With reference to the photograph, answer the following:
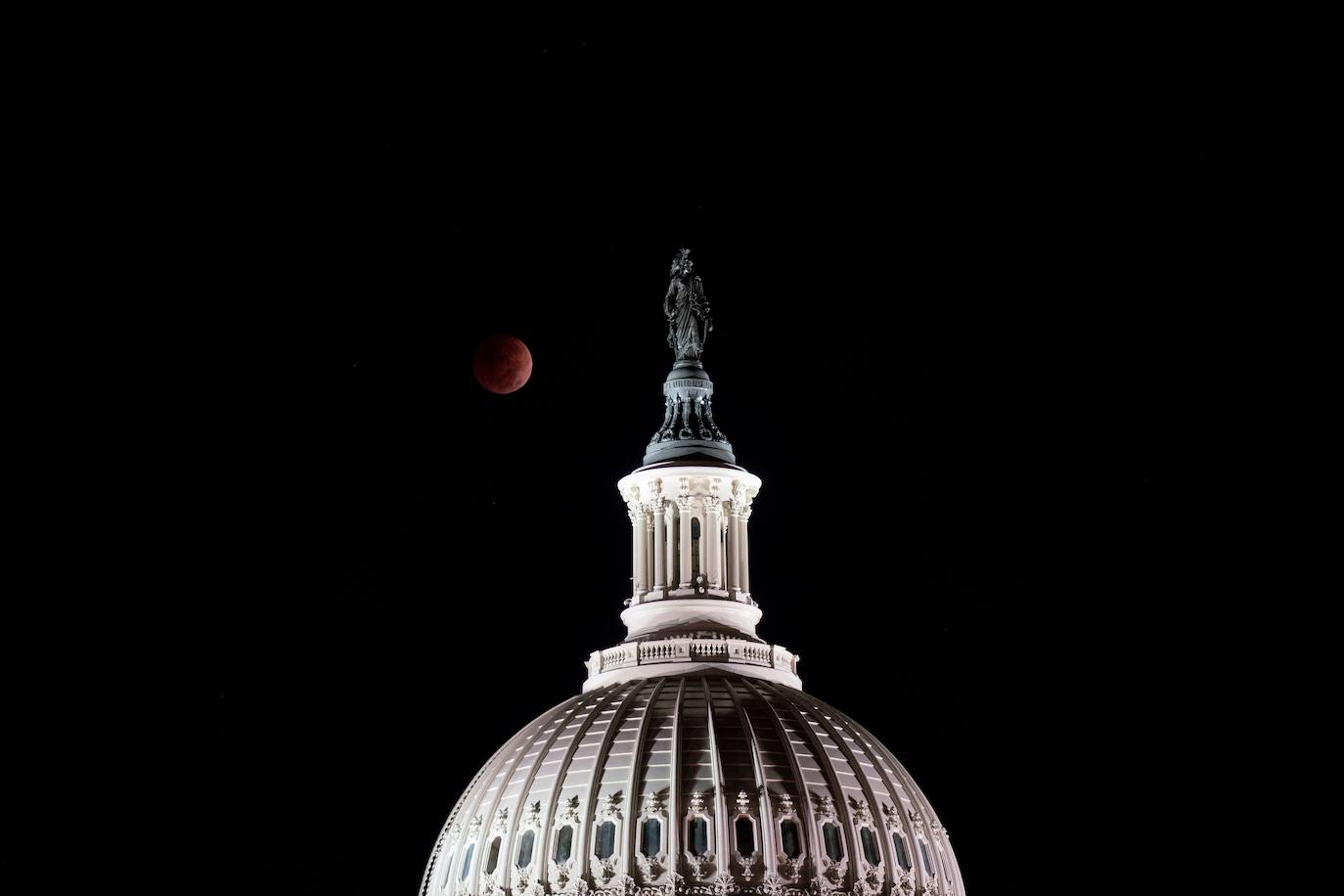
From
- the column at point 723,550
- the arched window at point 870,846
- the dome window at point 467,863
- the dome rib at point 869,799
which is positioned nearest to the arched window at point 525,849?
the dome window at point 467,863

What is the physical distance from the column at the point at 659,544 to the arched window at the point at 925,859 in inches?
472

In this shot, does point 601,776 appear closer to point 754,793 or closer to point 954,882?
point 754,793

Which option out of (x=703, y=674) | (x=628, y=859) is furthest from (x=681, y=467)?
(x=628, y=859)

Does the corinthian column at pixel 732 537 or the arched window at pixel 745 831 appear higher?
the corinthian column at pixel 732 537

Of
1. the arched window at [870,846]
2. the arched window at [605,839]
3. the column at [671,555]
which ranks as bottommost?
the arched window at [605,839]

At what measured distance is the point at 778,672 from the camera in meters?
84.2

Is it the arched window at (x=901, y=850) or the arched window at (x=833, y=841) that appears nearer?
the arched window at (x=833, y=841)

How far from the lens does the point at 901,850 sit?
81.8 metres

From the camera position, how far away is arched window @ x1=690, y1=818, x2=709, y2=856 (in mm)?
78625

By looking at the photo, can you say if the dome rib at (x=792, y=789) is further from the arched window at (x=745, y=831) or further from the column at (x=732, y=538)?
the column at (x=732, y=538)

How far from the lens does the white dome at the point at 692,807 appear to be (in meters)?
78.3

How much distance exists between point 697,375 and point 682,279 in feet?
11.0

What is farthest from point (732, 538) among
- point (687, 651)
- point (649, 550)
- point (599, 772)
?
point (599, 772)

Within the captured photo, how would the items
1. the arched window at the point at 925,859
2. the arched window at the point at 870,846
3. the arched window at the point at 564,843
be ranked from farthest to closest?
the arched window at the point at 925,859 → the arched window at the point at 870,846 → the arched window at the point at 564,843
